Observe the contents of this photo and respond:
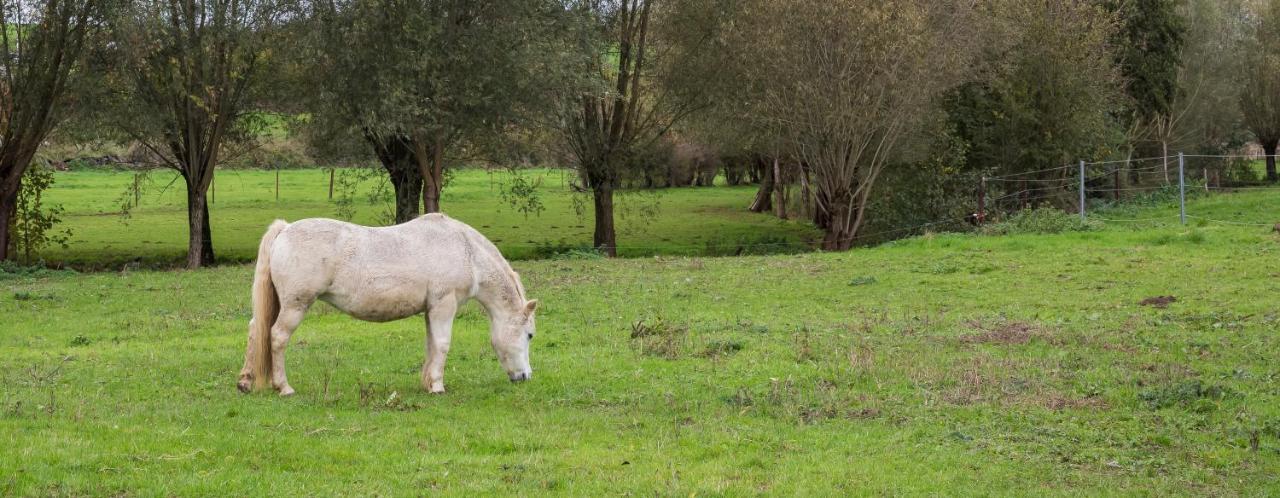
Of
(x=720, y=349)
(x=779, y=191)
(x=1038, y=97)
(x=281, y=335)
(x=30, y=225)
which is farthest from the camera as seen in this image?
(x=779, y=191)

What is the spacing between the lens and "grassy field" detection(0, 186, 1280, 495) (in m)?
8.38

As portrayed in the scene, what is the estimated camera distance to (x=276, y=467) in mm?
8422

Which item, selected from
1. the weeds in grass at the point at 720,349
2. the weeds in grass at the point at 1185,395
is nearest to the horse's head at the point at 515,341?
the weeds in grass at the point at 720,349

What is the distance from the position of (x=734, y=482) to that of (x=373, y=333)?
8.86 m

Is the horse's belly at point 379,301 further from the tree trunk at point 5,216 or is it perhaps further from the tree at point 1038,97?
the tree at point 1038,97

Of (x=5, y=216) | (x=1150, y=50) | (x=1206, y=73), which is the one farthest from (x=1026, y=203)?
(x=5, y=216)

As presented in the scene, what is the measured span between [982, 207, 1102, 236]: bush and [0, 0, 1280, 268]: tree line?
4.45 m

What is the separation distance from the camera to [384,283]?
37.5 feet

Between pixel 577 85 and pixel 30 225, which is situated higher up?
pixel 577 85

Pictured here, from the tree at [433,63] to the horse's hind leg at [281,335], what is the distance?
1571cm

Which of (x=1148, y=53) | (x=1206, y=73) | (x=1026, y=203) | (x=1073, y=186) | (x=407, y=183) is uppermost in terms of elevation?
(x=1206, y=73)

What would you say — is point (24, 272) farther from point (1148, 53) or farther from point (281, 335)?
point (1148, 53)

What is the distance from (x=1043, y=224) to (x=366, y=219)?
24848 mm

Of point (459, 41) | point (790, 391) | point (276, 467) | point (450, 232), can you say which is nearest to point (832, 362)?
point (790, 391)
